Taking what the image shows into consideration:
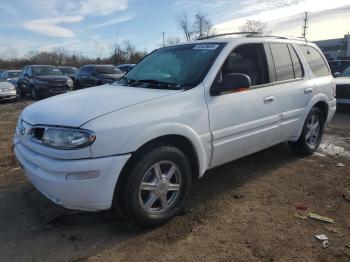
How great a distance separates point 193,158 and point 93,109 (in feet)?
3.84

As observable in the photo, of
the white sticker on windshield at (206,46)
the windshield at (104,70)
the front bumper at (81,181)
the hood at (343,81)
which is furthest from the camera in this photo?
the windshield at (104,70)

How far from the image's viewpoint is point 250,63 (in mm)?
4527

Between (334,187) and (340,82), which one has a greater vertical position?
(340,82)

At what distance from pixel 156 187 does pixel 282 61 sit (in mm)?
2715

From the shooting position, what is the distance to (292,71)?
5.12 meters

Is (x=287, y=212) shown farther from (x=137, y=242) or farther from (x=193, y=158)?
(x=137, y=242)

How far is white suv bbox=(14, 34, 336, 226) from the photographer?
9.90 feet

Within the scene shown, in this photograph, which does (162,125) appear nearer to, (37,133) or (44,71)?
(37,133)

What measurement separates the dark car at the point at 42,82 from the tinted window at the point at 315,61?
12450 mm

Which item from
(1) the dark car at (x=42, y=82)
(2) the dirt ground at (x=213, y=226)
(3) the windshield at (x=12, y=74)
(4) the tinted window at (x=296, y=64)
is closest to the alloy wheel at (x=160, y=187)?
(2) the dirt ground at (x=213, y=226)

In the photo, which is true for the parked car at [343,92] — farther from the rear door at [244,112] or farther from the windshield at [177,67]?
the windshield at [177,67]

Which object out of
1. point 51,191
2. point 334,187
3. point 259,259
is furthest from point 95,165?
point 334,187

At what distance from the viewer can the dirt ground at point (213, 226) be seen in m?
3.11

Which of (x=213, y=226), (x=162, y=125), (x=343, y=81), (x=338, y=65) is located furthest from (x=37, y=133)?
(x=338, y=65)
